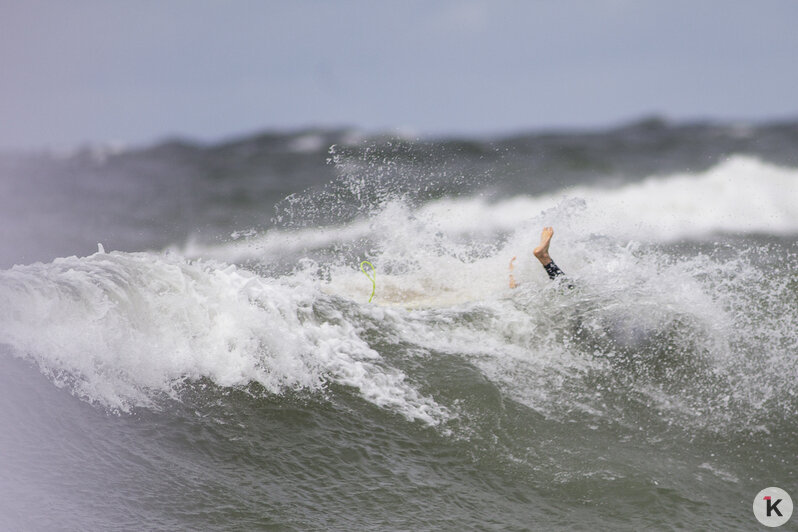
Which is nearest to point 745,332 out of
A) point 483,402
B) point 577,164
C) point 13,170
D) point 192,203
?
point 483,402

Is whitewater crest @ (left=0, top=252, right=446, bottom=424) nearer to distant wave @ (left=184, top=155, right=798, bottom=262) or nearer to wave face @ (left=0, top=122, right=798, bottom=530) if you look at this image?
wave face @ (left=0, top=122, right=798, bottom=530)

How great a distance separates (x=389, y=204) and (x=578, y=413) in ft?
16.8

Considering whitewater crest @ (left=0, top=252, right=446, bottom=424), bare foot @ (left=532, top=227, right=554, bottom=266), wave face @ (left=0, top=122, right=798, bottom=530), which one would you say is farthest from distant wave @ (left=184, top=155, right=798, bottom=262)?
whitewater crest @ (left=0, top=252, right=446, bottom=424)

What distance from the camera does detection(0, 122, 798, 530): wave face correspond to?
4.95m

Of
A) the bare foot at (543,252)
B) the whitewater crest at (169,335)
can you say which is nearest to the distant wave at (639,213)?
the bare foot at (543,252)

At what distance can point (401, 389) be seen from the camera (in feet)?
20.6

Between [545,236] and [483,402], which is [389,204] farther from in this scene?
[483,402]

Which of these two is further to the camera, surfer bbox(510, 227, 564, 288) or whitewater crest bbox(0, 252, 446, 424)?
surfer bbox(510, 227, 564, 288)

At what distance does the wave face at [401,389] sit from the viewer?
16.2ft

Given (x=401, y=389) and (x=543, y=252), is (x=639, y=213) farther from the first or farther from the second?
(x=401, y=389)

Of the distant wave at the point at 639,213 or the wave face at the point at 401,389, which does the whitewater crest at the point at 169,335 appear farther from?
the distant wave at the point at 639,213

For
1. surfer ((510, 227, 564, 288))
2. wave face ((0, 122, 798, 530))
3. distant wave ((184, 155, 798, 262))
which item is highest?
distant wave ((184, 155, 798, 262))

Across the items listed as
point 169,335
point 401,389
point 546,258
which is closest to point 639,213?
point 546,258

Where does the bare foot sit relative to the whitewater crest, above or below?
above
